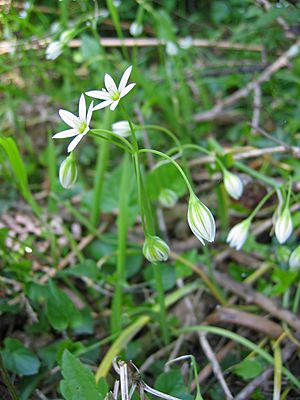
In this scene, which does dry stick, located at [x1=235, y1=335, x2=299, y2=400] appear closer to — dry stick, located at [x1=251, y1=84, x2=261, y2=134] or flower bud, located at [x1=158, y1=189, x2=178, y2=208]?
flower bud, located at [x1=158, y1=189, x2=178, y2=208]

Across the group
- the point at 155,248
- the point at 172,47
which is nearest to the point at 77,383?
the point at 155,248

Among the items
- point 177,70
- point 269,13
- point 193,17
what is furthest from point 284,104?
point 193,17

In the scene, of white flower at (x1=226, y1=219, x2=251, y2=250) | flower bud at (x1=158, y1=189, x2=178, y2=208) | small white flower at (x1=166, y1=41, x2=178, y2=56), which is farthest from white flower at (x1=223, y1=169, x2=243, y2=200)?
small white flower at (x1=166, y1=41, x2=178, y2=56)

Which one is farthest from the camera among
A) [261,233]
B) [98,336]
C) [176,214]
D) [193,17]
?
[193,17]

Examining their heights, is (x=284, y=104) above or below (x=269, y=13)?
below

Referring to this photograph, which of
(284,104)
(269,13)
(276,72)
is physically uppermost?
(269,13)

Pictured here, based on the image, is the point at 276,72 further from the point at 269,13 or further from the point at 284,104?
the point at 269,13

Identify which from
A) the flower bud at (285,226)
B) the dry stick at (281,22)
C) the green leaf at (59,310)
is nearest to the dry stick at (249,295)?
the flower bud at (285,226)
